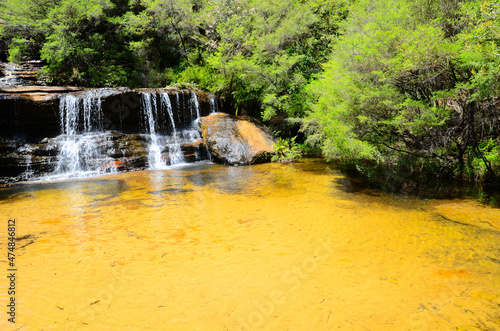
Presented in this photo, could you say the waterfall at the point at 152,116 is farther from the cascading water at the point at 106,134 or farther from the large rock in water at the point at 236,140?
the large rock in water at the point at 236,140

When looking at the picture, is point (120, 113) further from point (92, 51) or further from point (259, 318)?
point (259, 318)

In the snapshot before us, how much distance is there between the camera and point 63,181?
9.93 meters

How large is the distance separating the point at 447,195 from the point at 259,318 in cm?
625

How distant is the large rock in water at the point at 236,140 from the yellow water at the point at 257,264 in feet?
21.5

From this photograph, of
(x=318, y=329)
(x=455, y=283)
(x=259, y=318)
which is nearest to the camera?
(x=318, y=329)

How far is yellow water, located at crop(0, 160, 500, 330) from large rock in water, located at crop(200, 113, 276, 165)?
655cm

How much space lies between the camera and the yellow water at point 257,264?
2521 mm

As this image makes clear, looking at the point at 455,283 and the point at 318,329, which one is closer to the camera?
the point at 318,329

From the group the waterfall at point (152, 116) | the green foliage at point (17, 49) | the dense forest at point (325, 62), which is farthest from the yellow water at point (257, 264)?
the green foliage at point (17, 49)

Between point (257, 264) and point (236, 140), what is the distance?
10357 millimetres

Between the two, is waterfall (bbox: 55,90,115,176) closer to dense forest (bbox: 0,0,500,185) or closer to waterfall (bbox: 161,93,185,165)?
waterfall (bbox: 161,93,185,165)

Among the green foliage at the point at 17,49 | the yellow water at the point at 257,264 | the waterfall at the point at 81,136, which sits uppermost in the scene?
the green foliage at the point at 17,49

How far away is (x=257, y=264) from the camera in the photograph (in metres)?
3.50

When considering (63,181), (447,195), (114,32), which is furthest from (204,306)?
(114,32)
